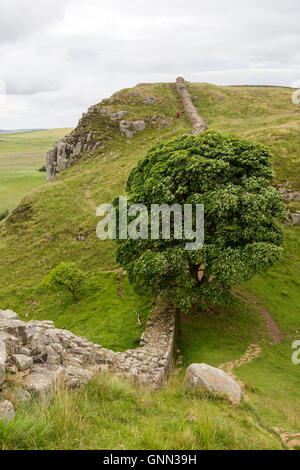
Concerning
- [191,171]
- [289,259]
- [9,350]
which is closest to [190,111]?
[289,259]

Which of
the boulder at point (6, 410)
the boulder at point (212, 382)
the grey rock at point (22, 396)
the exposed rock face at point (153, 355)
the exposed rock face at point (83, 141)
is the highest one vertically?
the exposed rock face at point (83, 141)

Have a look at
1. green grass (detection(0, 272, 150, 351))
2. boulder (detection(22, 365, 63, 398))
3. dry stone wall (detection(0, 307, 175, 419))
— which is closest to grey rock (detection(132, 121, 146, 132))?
green grass (detection(0, 272, 150, 351))

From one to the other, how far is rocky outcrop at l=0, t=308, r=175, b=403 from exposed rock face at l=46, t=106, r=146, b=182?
214 ft

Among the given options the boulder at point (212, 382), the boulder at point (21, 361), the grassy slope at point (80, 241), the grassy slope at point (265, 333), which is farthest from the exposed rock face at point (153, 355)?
the boulder at point (21, 361)

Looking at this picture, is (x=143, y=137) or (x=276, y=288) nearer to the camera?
(x=276, y=288)

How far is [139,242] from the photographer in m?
20.6

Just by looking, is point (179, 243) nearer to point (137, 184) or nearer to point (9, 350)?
point (137, 184)

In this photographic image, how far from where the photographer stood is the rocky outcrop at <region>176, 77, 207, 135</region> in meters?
66.3

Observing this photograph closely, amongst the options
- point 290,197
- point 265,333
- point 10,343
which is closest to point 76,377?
point 10,343

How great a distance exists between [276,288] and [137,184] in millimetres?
16953

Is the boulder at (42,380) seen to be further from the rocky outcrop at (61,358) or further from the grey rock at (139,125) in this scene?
the grey rock at (139,125)

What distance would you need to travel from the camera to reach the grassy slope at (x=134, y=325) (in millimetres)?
6805

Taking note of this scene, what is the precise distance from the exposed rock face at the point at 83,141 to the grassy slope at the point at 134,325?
347cm
